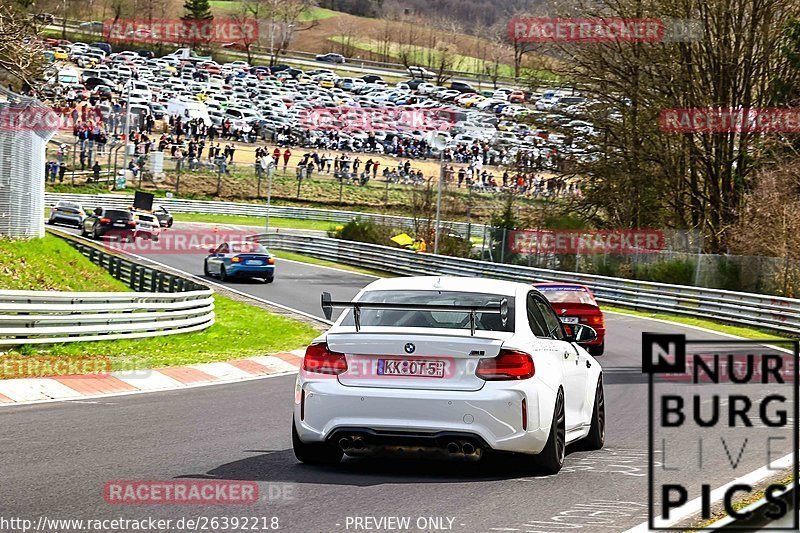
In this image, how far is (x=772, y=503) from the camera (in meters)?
5.68

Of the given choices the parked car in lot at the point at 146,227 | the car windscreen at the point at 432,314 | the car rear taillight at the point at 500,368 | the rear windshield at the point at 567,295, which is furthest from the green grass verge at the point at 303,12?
the car rear taillight at the point at 500,368

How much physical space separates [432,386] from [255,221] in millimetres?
61318

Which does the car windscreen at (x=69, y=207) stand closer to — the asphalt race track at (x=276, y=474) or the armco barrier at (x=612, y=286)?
the armco barrier at (x=612, y=286)

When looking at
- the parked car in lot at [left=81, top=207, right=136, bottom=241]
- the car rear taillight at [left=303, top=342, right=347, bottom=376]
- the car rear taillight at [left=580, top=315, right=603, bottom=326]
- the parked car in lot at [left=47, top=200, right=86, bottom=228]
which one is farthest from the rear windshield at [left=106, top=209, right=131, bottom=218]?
the car rear taillight at [left=303, top=342, right=347, bottom=376]

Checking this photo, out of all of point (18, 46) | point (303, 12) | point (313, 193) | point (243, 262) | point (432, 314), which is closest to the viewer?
point (432, 314)

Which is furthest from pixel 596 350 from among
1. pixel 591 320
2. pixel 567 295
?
pixel 567 295

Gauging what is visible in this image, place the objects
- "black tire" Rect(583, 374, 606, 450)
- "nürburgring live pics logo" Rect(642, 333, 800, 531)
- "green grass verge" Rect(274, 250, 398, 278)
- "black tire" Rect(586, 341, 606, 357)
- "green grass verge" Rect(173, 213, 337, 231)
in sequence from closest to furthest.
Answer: "nürburgring live pics logo" Rect(642, 333, 800, 531) < "black tire" Rect(583, 374, 606, 450) < "black tire" Rect(586, 341, 606, 357) < "green grass verge" Rect(274, 250, 398, 278) < "green grass verge" Rect(173, 213, 337, 231)

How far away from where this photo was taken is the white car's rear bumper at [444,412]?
8.02 m

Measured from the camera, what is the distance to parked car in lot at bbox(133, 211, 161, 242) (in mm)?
50188

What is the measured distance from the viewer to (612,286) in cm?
3753

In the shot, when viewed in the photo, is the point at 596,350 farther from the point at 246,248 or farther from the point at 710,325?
the point at 246,248

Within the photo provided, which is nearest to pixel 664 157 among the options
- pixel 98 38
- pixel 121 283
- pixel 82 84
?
pixel 121 283

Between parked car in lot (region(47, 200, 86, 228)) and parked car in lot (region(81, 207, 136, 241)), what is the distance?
3.55 meters

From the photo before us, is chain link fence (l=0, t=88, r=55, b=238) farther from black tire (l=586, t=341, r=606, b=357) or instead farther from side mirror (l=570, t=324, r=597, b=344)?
side mirror (l=570, t=324, r=597, b=344)
